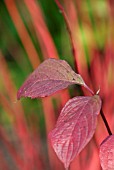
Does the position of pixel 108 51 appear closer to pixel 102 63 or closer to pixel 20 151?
pixel 102 63

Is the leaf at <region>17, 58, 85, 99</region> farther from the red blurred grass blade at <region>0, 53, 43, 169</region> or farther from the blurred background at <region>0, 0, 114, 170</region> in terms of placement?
the red blurred grass blade at <region>0, 53, 43, 169</region>

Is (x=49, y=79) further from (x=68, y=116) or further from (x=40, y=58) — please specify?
(x=40, y=58)

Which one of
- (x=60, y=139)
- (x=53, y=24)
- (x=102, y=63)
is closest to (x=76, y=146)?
(x=60, y=139)

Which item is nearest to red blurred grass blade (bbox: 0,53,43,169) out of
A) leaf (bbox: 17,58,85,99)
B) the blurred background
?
the blurred background

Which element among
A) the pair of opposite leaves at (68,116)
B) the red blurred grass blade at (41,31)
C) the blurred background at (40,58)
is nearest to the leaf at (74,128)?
the pair of opposite leaves at (68,116)

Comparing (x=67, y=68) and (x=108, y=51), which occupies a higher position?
(x=67, y=68)

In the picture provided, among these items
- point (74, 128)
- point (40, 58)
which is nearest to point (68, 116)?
point (74, 128)
